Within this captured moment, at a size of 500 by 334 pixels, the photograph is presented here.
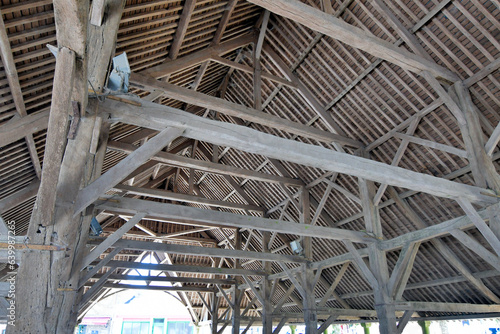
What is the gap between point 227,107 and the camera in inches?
233

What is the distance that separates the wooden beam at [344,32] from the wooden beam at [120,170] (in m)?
1.52

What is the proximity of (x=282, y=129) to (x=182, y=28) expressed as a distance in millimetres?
2578

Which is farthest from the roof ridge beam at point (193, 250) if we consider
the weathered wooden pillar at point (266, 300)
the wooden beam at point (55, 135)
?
the wooden beam at point (55, 135)

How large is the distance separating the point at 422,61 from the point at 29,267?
5288mm

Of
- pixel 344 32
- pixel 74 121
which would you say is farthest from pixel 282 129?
pixel 74 121

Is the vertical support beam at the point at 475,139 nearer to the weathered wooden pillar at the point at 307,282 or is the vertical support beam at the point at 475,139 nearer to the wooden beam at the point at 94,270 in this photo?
the weathered wooden pillar at the point at 307,282

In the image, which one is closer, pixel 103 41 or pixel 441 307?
pixel 103 41

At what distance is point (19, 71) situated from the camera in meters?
3.90

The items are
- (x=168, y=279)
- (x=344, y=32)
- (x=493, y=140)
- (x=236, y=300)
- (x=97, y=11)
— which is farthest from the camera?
(x=236, y=300)

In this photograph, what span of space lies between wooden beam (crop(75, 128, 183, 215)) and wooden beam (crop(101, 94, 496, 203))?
140mm

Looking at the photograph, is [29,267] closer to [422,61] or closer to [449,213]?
[422,61]

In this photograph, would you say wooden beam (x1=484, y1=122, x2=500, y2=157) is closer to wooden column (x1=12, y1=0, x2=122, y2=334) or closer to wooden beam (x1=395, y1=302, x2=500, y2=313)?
wooden beam (x1=395, y1=302, x2=500, y2=313)

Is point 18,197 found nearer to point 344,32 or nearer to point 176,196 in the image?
point 176,196

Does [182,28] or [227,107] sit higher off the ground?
[182,28]
